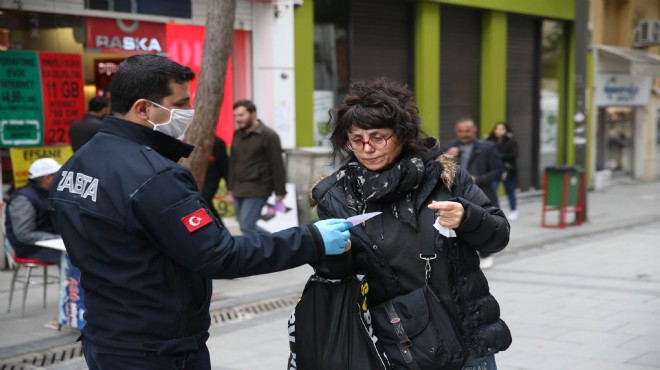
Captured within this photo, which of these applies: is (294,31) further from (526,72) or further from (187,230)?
(187,230)

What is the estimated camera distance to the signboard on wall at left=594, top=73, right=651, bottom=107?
21.7 metres

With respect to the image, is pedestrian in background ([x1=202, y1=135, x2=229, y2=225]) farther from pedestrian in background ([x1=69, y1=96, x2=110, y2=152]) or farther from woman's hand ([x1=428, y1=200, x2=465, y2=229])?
woman's hand ([x1=428, y1=200, x2=465, y2=229])

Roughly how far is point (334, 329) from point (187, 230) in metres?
0.67

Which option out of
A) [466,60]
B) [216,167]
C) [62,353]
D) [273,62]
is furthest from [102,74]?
[466,60]

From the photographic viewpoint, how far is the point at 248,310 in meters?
8.30

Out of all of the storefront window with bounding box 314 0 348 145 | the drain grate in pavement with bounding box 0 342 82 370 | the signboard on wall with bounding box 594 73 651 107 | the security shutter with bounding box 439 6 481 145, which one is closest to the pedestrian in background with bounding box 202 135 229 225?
the drain grate in pavement with bounding box 0 342 82 370

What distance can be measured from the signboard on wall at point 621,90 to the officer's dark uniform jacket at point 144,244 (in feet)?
65.4

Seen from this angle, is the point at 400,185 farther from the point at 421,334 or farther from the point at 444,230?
the point at 421,334

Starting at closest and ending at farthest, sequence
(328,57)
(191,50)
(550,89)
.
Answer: (191,50), (328,57), (550,89)

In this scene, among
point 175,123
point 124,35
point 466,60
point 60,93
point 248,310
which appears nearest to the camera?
point 175,123

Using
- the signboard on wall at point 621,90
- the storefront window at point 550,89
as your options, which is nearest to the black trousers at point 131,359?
the storefront window at point 550,89

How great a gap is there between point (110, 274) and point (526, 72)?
18.1m

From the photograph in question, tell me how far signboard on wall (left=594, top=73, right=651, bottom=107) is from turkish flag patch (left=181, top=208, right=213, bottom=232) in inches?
788

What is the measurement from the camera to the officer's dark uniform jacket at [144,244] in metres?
2.78
